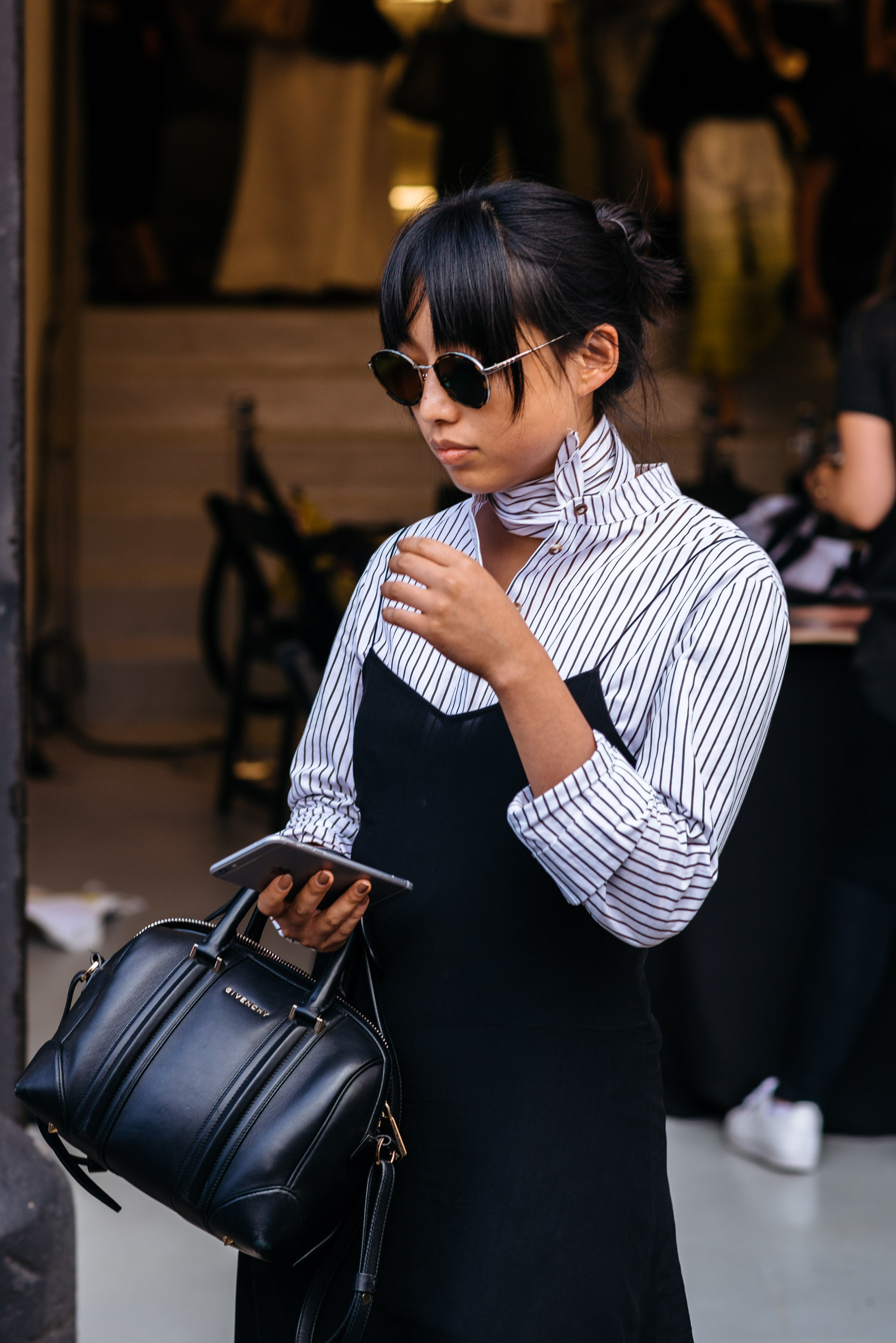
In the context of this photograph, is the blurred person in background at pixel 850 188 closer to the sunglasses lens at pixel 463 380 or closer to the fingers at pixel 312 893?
the sunglasses lens at pixel 463 380

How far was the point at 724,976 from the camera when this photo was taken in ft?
9.81

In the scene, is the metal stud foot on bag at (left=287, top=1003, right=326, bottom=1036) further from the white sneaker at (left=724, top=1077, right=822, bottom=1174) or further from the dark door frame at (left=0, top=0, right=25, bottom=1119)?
the white sneaker at (left=724, top=1077, right=822, bottom=1174)

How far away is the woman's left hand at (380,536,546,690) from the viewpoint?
106 cm

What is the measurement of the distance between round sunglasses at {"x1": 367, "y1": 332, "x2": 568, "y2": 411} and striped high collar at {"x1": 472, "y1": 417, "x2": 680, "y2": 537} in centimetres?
10

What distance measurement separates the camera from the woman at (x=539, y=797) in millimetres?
1174

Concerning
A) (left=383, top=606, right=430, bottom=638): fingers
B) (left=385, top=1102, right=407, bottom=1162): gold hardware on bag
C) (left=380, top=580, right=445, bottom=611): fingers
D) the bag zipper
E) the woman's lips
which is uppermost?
the woman's lips

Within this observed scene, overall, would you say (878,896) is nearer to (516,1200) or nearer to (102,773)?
(516,1200)

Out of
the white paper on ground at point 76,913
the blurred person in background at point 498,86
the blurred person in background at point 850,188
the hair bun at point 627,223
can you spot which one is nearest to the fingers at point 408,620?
the hair bun at point 627,223

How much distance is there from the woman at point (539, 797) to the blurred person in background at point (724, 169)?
593 cm

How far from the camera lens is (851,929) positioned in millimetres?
2840

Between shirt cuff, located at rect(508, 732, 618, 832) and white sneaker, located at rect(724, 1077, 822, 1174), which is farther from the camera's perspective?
white sneaker, located at rect(724, 1077, 822, 1174)

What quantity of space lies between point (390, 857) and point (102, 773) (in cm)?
494

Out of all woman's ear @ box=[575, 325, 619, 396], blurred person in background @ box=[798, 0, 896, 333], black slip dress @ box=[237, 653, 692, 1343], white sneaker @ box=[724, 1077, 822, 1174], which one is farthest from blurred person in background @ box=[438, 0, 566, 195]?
black slip dress @ box=[237, 653, 692, 1343]

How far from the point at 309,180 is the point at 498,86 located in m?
1.18
